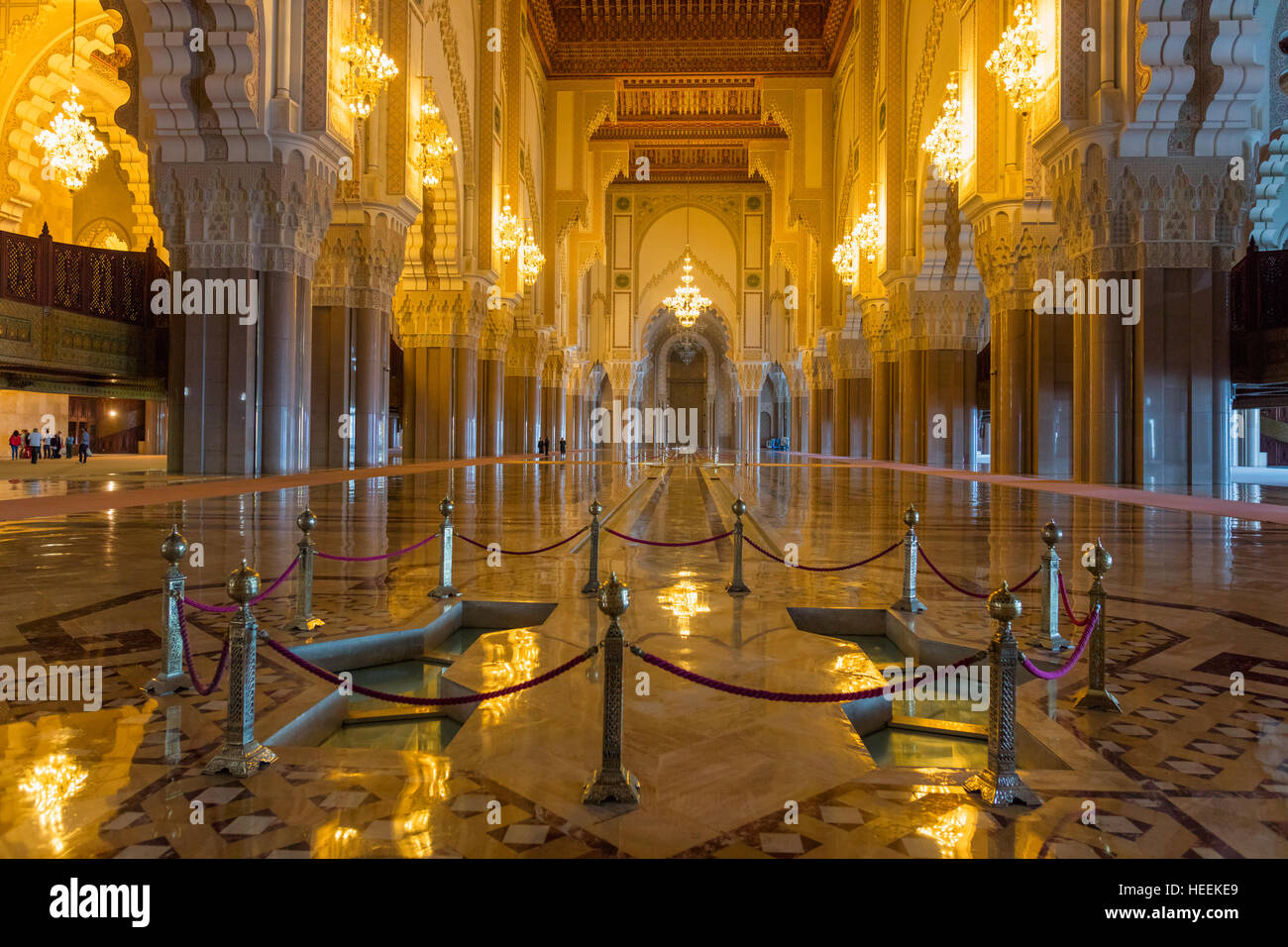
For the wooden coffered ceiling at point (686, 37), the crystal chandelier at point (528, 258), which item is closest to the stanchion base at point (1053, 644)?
the crystal chandelier at point (528, 258)

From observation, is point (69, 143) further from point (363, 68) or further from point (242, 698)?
point (242, 698)

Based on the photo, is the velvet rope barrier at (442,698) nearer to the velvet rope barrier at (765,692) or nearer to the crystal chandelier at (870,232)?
the velvet rope barrier at (765,692)

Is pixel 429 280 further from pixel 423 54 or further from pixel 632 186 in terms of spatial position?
pixel 632 186

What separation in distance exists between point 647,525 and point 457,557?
2.66 meters

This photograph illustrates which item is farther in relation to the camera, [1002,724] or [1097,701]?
[1097,701]

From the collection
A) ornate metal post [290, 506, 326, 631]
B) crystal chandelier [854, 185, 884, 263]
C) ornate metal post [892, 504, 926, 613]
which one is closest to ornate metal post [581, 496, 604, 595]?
ornate metal post [290, 506, 326, 631]

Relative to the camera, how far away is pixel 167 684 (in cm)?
275

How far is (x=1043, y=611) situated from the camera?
350 centimetres

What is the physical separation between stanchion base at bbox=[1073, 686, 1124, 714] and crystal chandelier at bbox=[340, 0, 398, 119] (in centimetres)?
1124

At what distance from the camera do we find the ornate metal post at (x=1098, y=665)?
2.70 metres

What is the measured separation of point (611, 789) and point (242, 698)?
981 millimetres

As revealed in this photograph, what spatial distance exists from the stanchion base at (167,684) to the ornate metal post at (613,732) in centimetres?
153

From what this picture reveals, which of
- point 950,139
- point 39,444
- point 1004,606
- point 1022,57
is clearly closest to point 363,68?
point 1022,57

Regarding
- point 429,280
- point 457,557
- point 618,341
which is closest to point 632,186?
point 618,341
